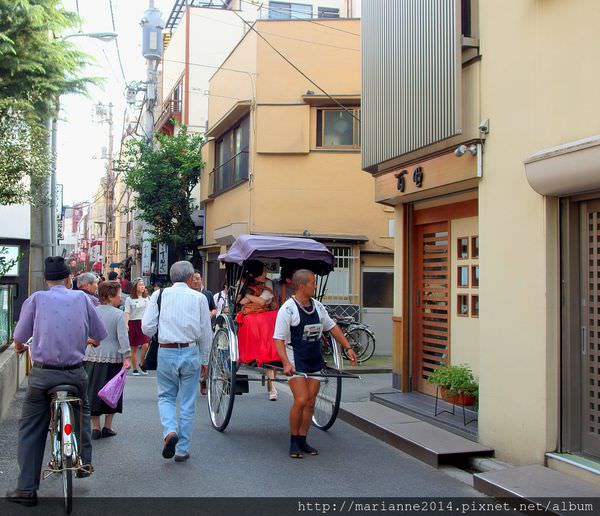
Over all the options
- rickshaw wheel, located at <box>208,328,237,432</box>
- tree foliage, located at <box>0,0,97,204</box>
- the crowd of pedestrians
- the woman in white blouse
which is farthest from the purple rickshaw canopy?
tree foliage, located at <box>0,0,97,204</box>

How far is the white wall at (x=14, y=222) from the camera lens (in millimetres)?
21000

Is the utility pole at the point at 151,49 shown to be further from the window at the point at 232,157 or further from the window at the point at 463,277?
the window at the point at 463,277

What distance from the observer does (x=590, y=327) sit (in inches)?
253

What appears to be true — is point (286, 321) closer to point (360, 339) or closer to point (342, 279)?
point (360, 339)

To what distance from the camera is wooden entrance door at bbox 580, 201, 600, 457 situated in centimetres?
634

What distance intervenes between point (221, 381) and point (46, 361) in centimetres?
329

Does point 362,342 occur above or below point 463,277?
below

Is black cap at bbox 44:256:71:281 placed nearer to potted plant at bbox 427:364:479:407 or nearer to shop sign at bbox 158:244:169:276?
potted plant at bbox 427:364:479:407

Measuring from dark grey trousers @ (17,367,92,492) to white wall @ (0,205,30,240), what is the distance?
1680cm

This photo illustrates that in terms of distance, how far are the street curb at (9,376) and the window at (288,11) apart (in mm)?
22329

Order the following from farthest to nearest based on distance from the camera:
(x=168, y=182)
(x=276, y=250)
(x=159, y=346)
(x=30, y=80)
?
(x=168, y=182)
(x=30, y=80)
(x=276, y=250)
(x=159, y=346)

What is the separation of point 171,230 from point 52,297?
20.1 meters

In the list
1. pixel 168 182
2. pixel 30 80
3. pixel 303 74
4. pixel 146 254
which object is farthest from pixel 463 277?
pixel 146 254

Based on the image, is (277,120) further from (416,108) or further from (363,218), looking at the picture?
(416,108)
